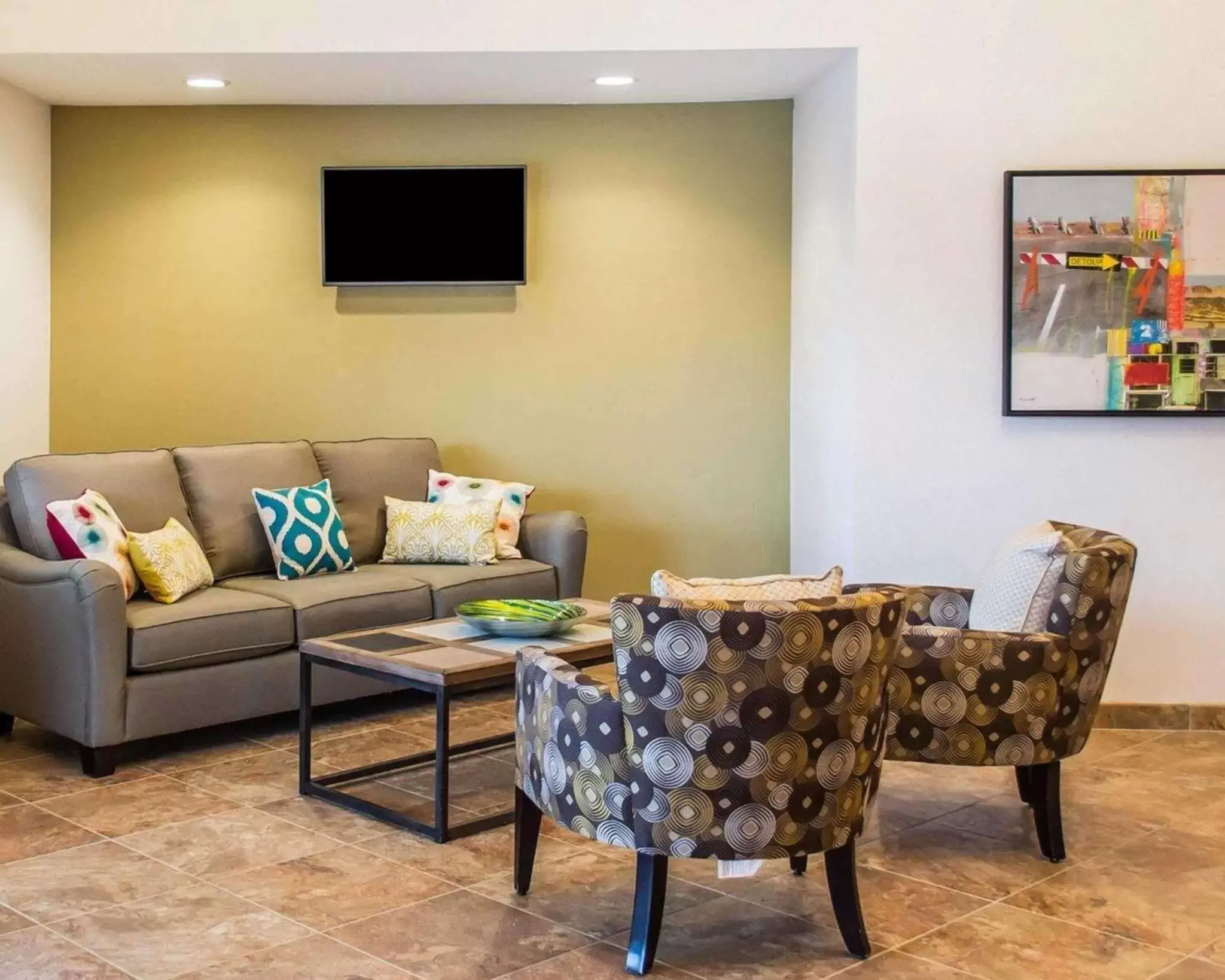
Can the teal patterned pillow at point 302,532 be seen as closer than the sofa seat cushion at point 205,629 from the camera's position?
No

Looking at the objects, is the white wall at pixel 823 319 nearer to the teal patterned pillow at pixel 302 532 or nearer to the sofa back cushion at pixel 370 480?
the sofa back cushion at pixel 370 480

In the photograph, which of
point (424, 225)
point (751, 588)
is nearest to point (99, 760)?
point (751, 588)

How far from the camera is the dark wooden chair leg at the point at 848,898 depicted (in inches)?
114

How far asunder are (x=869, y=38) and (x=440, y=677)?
277 centimetres

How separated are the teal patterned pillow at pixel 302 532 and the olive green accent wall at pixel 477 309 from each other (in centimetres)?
87

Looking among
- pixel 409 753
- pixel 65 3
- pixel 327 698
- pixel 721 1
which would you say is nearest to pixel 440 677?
pixel 409 753

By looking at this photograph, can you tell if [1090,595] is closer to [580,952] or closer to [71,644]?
[580,952]

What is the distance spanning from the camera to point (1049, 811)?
11.4ft

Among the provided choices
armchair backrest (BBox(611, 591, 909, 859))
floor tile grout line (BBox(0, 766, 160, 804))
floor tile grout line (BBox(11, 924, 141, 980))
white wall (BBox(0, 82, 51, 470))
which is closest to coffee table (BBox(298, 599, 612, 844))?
floor tile grout line (BBox(0, 766, 160, 804))

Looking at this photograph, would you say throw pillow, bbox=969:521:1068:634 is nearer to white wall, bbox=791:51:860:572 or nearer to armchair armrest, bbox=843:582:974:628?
armchair armrest, bbox=843:582:974:628

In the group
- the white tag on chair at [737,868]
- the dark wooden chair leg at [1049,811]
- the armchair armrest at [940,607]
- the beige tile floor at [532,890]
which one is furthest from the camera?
the armchair armrest at [940,607]

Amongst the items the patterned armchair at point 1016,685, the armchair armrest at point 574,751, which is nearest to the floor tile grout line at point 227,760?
the armchair armrest at point 574,751

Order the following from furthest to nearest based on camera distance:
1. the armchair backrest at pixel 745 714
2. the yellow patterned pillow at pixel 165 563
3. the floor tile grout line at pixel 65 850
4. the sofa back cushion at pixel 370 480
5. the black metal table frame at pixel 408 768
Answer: the sofa back cushion at pixel 370 480 < the yellow patterned pillow at pixel 165 563 < the black metal table frame at pixel 408 768 < the floor tile grout line at pixel 65 850 < the armchair backrest at pixel 745 714

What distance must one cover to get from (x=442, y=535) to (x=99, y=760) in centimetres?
165
